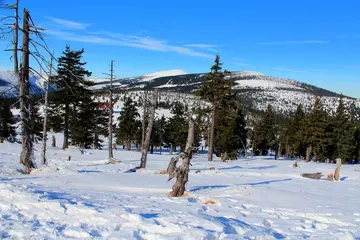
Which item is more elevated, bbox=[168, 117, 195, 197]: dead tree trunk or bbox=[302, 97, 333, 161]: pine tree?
bbox=[302, 97, 333, 161]: pine tree

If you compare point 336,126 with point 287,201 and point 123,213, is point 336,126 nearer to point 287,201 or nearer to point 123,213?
point 287,201

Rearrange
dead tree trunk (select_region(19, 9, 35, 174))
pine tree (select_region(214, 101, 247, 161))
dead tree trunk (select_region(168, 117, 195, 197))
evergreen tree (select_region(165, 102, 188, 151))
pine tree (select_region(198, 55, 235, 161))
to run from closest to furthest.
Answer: dead tree trunk (select_region(168, 117, 195, 197)) → dead tree trunk (select_region(19, 9, 35, 174)) → pine tree (select_region(198, 55, 235, 161)) → pine tree (select_region(214, 101, 247, 161)) → evergreen tree (select_region(165, 102, 188, 151))

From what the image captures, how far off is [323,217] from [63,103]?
29.3 meters

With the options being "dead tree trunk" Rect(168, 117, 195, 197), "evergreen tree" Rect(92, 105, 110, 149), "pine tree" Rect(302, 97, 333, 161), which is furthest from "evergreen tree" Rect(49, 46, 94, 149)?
"pine tree" Rect(302, 97, 333, 161)

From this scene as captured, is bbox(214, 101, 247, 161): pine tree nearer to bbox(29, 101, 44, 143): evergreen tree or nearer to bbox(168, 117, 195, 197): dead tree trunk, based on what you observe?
bbox(29, 101, 44, 143): evergreen tree

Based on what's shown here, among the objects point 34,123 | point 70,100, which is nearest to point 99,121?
point 70,100

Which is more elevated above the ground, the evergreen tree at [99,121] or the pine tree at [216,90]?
the pine tree at [216,90]

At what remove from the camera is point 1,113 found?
52.5 m

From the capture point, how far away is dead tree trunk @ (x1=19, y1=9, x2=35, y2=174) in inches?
466

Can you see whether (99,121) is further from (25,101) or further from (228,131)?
(25,101)

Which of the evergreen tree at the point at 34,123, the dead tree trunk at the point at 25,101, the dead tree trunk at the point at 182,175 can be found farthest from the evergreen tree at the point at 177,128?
the dead tree trunk at the point at 182,175

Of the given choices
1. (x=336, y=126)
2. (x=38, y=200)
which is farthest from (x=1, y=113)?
(x=336, y=126)

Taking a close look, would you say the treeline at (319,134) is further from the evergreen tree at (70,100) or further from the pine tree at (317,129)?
the evergreen tree at (70,100)

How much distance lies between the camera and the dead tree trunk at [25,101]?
11.8 metres
